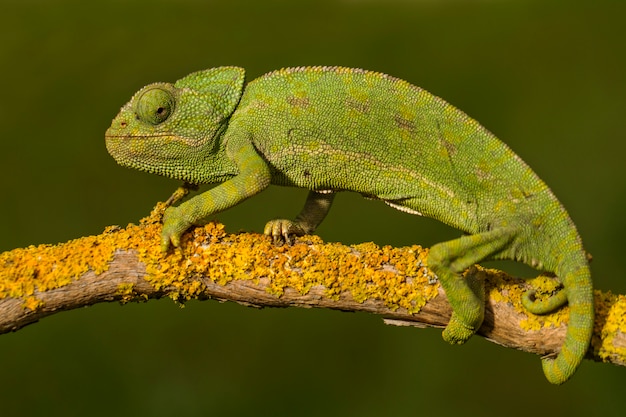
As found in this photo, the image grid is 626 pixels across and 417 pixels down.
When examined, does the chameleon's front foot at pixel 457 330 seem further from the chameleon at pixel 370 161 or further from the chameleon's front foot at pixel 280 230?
the chameleon's front foot at pixel 280 230

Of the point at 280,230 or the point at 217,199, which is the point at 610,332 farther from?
the point at 217,199

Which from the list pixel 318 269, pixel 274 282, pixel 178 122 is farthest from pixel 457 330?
pixel 178 122

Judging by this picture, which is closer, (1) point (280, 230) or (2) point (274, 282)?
(2) point (274, 282)

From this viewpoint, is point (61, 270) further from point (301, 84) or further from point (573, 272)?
point (573, 272)

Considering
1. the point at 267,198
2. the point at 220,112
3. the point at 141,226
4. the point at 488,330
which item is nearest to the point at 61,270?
the point at 141,226

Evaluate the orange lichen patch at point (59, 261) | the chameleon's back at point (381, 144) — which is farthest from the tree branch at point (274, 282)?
the chameleon's back at point (381, 144)
